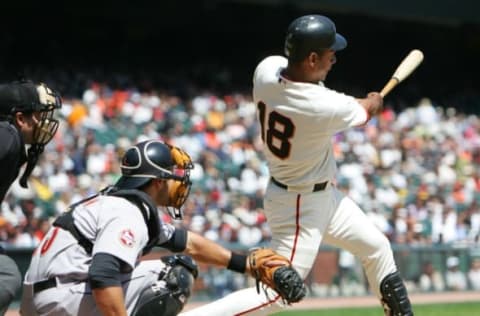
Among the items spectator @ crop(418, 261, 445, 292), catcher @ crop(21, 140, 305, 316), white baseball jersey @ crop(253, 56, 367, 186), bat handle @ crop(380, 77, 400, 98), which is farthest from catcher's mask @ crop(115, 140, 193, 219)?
spectator @ crop(418, 261, 445, 292)

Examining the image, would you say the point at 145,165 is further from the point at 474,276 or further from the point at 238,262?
the point at 474,276

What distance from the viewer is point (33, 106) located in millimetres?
4566

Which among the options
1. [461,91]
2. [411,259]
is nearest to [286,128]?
[411,259]

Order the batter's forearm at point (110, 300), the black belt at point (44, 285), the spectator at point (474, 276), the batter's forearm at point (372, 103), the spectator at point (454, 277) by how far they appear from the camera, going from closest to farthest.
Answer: the batter's forearm at point (110, 300) < the black belt at point (44, 285) < the batter's forearm at point (372, 103) < the spectator at point (454, 277) < the spectator at point (474, 276)

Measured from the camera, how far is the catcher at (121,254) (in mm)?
4043

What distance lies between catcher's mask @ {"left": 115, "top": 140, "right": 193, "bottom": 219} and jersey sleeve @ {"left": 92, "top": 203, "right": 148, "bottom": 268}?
0.21 metres

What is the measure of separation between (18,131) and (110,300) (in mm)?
946

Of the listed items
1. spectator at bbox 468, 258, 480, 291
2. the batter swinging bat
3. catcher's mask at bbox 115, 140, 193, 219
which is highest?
the batter swinging bat

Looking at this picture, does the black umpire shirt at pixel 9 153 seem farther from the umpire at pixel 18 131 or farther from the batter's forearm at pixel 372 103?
the batter's forearm at pixel 372 103

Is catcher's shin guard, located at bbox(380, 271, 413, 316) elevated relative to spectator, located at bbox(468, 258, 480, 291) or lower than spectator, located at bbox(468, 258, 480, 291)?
elevated

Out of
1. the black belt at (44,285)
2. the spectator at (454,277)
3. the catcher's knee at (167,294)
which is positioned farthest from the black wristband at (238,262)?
the spectator at (454,277)

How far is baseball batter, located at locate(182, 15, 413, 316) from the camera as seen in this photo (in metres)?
5.60

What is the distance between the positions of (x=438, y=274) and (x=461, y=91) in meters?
11.4

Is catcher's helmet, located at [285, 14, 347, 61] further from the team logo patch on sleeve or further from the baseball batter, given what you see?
the team logo patch on sleeve
